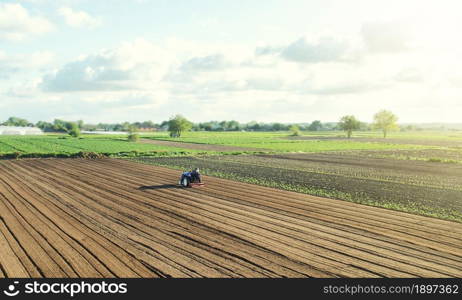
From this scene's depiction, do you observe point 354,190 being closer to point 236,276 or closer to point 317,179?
point 317,179

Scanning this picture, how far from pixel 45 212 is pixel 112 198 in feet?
11.3

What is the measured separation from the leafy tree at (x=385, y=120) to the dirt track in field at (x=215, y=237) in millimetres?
138858

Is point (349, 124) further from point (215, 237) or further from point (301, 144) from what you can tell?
point (215, 237)

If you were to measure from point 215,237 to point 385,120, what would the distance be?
486 feet

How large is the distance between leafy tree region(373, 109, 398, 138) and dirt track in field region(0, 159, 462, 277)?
139 m

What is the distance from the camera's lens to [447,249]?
31.8 ft

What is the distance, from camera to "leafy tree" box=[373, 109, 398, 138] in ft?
463

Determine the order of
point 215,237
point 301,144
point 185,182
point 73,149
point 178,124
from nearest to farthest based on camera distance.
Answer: point 215,237, point 185,182, point 73,149, point 301,144, point 178,124

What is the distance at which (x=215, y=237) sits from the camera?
34.9ft

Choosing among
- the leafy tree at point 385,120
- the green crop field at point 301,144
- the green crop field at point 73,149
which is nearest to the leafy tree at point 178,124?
the green crop field at point 301,144

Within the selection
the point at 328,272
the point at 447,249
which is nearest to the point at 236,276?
the point at 328,272

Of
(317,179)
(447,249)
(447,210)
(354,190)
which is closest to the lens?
(447,249)

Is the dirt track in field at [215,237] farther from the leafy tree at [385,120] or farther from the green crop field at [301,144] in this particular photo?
the leafy tree at [385,120]

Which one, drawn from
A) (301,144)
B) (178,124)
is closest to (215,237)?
(301,144)
